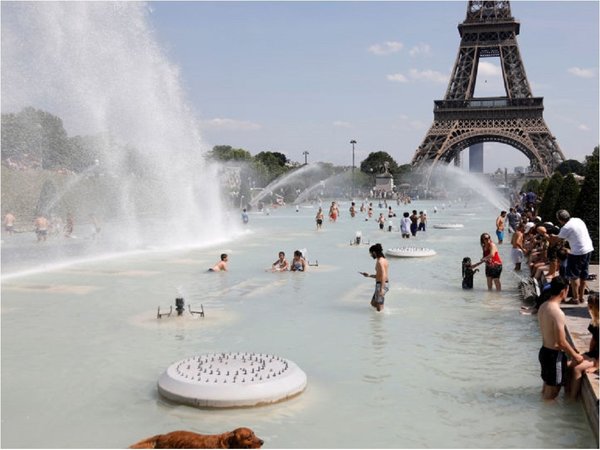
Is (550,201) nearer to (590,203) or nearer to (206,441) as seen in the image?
(590,203)

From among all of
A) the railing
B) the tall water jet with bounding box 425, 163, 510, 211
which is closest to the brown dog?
the tall water jet with bounding box 425, 163, 510, 211

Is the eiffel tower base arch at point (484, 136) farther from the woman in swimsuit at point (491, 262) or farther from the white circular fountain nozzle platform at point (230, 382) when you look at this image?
the white circular fountain nozzle platform at point (230, 382)

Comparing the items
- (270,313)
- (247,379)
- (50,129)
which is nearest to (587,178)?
(270,313)

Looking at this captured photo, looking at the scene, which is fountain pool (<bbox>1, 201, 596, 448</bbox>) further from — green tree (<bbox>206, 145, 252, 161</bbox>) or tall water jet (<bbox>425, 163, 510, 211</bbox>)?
green tree (<bbox>206, 145, 252, 161</bbox>)

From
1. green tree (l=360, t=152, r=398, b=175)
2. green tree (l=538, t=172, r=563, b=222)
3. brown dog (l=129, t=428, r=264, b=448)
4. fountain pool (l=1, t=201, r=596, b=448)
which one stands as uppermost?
green tree (l=360, t=152, r=398, b=175)

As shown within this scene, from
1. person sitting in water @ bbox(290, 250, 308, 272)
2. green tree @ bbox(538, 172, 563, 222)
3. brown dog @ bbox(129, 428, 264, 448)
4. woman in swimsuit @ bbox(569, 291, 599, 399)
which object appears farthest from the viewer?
green tree @ bbox(538, 172, 563, 222)

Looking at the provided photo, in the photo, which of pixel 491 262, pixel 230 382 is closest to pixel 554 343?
pixel 230 382
